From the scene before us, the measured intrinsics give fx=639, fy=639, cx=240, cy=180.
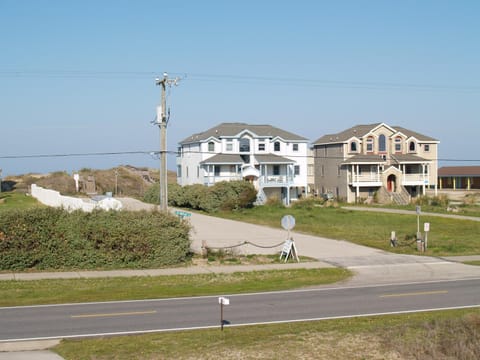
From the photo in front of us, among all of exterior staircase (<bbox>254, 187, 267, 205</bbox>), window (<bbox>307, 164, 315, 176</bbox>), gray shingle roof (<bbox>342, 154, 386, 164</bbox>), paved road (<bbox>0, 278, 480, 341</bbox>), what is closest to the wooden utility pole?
paved road (<bbox>0, 278, 480, 341</bbox>)

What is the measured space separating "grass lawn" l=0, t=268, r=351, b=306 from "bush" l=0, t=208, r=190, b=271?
270cm

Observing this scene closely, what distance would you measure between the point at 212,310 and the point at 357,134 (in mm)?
56493

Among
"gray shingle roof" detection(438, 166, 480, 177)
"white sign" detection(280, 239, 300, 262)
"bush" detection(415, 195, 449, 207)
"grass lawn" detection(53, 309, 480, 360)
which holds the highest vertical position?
"gray shingle roof" detection(438, 166, 480, 177)

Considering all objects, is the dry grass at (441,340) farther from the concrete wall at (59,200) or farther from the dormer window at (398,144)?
the dormer window at (398,144)

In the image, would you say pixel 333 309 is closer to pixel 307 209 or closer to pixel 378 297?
pixel 378 297

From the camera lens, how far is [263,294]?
68.7ft

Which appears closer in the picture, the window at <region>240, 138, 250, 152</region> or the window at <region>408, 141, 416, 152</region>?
the window at <region>240, 138, 250, 152</region>

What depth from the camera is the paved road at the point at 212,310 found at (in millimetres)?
15516

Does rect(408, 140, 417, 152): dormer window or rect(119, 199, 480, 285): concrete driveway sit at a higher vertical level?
rect(408, 140, 417, 152): dormer window

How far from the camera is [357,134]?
71.9m

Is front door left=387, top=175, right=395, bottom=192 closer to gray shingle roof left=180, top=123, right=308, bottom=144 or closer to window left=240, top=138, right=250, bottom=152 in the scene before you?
gray shingle roof left=180, top=123, right=308, bottom=144

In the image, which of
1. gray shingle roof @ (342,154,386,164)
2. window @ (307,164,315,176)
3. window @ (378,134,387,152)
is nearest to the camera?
gray shingle roof @ (342,154,386,164)

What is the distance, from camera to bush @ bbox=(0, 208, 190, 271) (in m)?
25.8

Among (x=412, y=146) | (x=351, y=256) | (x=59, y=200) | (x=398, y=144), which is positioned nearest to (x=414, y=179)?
(x=398, y=144)
